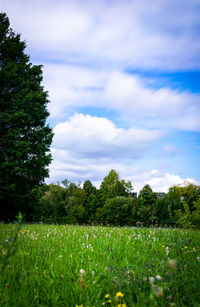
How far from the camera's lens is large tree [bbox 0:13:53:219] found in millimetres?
16703

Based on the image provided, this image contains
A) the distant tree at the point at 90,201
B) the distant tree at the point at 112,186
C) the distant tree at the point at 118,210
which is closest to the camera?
the distant tree at the point at 118,210

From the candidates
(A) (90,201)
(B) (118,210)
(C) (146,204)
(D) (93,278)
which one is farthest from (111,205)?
(D) (93,278)

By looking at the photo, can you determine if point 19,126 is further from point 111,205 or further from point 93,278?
point 111,205

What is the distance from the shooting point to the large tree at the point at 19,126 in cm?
1670

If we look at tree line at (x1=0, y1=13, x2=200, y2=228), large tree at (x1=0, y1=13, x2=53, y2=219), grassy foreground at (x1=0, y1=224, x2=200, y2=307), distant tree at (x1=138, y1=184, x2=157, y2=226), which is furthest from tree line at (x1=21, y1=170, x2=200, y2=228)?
grassy foreground at (x1=0, y1=224, x2=200, y2=307)

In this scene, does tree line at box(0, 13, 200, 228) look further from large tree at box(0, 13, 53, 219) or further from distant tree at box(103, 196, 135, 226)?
distant tree at box(103, 196, 135, 226)

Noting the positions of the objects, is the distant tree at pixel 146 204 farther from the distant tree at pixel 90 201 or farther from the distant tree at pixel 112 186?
the distant tree at pixel 90 201

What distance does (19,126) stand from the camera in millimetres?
18203

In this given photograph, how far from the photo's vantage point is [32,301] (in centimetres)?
327

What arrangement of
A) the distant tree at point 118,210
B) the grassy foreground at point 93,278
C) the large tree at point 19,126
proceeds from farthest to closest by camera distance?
the distant tree at point 118,210
the large tree at point 19,126
the grassy foreground at point 93,278

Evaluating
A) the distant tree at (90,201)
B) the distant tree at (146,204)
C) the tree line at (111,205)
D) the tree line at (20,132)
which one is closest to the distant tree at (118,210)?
the tree line at (111,205)

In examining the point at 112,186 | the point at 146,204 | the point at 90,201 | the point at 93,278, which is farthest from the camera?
the point at 112,186

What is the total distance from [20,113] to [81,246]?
13475 mm

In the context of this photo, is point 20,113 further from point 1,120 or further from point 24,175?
point 24,175
